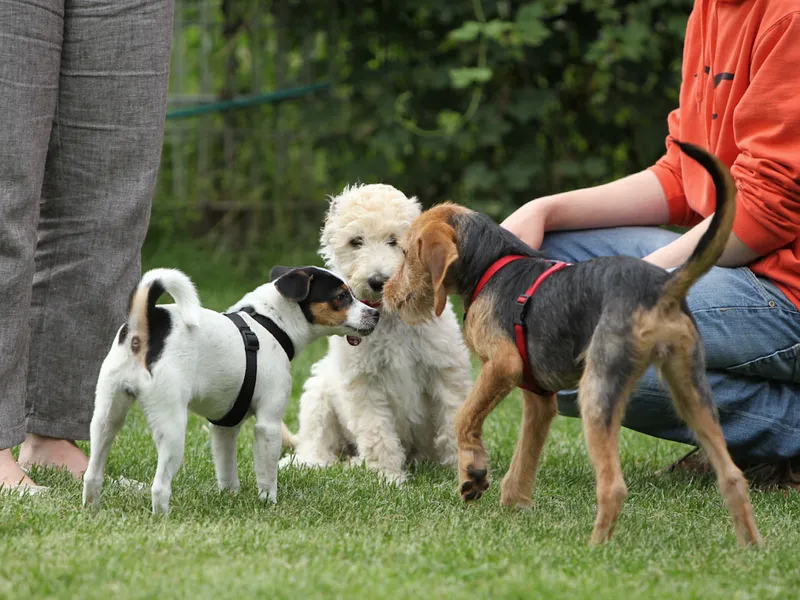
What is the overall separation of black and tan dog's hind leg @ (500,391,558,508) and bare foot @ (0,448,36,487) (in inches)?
69.7

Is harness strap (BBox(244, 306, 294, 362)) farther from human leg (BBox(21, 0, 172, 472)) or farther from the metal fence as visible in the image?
the metal fence

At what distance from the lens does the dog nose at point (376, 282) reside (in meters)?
4.56

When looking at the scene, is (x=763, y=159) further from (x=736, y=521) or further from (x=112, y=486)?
(x=112, y=486)

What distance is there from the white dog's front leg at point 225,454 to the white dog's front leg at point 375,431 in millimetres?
792

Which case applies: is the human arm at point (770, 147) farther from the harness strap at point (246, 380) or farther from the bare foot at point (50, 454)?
the bare foot at point (50, 454)

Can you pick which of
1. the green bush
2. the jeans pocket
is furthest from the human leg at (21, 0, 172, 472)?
the green bush

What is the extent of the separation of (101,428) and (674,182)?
2.89 meters

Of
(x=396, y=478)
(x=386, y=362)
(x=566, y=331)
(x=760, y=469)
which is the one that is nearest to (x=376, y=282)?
(x=386, y=362)

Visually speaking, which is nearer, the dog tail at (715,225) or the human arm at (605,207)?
the dog tail at (715,225)

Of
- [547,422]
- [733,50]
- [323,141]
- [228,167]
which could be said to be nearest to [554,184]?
[323,141]

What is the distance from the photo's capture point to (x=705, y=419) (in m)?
3.21

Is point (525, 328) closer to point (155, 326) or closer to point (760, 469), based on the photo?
point (155, 326)

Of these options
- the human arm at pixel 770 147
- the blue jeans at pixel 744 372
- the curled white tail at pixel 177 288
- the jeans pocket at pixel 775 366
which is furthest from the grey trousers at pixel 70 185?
the jeans pocket at pixel 775 366

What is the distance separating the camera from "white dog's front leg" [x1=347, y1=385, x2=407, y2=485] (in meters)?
4.66
